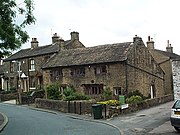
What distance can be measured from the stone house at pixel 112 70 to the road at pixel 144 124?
29.1 feet

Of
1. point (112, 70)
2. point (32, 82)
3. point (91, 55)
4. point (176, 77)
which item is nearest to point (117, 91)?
point (112, 70)

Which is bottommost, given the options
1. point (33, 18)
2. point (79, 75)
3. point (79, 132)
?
point (79, 132)

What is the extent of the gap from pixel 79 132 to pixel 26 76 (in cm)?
3179

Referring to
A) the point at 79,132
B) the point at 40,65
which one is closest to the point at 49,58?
the point at 40,65

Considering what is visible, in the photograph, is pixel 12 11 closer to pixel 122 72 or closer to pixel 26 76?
pixel 122 72

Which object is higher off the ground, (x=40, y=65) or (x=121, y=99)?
(x=40, y=65)

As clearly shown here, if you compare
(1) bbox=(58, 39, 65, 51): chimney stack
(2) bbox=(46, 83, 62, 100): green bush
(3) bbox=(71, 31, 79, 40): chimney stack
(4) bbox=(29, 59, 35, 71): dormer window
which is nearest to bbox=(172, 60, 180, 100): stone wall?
(2) bbox=(46, 83, 62, 100): green bush

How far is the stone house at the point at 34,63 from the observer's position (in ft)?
149

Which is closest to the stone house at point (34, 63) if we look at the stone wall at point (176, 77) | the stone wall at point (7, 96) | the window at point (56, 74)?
the stone wall at point (7, 96)

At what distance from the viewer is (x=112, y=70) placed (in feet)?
112

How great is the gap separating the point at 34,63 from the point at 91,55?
12445 millimetres

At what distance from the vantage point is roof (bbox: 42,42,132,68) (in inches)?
1368

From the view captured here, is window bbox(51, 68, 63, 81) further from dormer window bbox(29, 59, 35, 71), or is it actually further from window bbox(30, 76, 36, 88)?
dormer window bbox(29, 59, 35, 71)

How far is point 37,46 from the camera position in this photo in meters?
52.8
